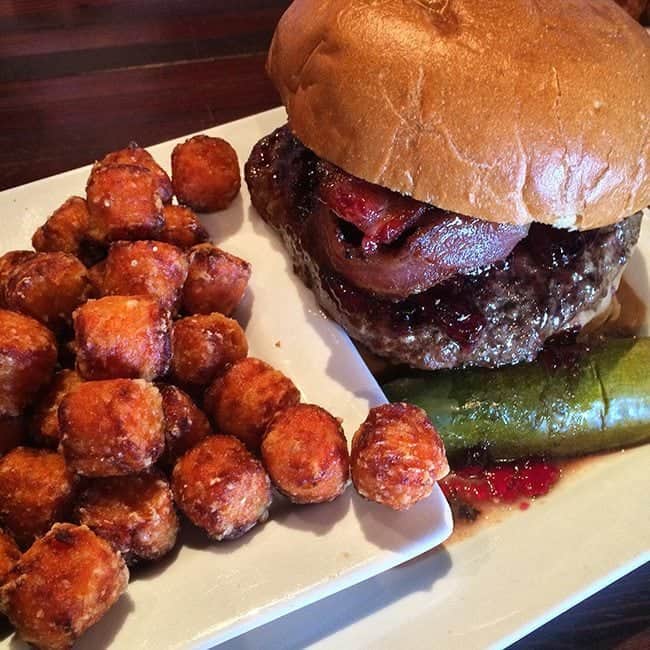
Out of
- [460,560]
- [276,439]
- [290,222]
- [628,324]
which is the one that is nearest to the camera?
[276,439]

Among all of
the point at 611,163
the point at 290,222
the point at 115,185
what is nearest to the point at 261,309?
→ the point at 290,222

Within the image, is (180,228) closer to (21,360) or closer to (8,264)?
(8,264)

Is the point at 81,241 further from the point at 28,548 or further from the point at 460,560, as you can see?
the point at 460,560

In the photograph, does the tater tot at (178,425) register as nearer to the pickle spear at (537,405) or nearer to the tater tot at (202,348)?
the tater tot at (202,348)

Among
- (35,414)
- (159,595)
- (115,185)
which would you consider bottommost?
(159,595)

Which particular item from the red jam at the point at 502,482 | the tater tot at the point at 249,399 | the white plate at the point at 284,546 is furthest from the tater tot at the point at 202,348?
the red jam at the point at 502,482

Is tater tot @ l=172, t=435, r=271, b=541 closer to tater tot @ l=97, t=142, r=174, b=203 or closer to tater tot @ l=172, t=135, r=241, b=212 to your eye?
tater tot @ l=97, t=142, r=174, b=203

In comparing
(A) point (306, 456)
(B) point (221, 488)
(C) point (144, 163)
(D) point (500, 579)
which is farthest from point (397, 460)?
(C) point (144, 163)
